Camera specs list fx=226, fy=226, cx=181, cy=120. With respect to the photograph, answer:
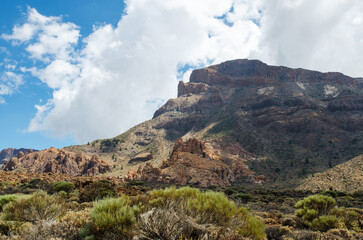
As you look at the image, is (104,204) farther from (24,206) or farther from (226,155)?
(226,155)

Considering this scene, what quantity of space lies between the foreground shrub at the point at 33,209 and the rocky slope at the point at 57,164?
67.0m

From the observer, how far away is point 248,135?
87.1m

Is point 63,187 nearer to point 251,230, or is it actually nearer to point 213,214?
point 213,214

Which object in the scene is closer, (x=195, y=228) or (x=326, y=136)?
(x=195, y=228)

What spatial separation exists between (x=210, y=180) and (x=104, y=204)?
47.0 m

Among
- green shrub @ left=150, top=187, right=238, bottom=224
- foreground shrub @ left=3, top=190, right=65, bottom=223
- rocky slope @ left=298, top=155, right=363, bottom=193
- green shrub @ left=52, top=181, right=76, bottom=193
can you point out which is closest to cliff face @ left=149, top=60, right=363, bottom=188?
rocky slope @ left=298, top=155, right=363, bottom=193

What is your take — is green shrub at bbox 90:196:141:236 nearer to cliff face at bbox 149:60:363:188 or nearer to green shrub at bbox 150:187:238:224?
green shrub at bbox 150:187:238:224

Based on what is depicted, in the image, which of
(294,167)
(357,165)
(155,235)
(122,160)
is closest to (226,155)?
(294,167)

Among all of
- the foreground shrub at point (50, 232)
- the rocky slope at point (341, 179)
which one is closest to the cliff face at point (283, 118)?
the rocky slope at point (341, 179)

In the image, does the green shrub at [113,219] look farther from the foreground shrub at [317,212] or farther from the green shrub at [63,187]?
the green shrub at [63,187]

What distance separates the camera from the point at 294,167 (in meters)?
64.8

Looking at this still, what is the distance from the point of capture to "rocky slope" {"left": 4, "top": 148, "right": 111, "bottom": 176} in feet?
229

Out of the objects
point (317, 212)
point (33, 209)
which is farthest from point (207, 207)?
point (317, 212)

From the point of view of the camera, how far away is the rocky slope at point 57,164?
69875 millimetres
